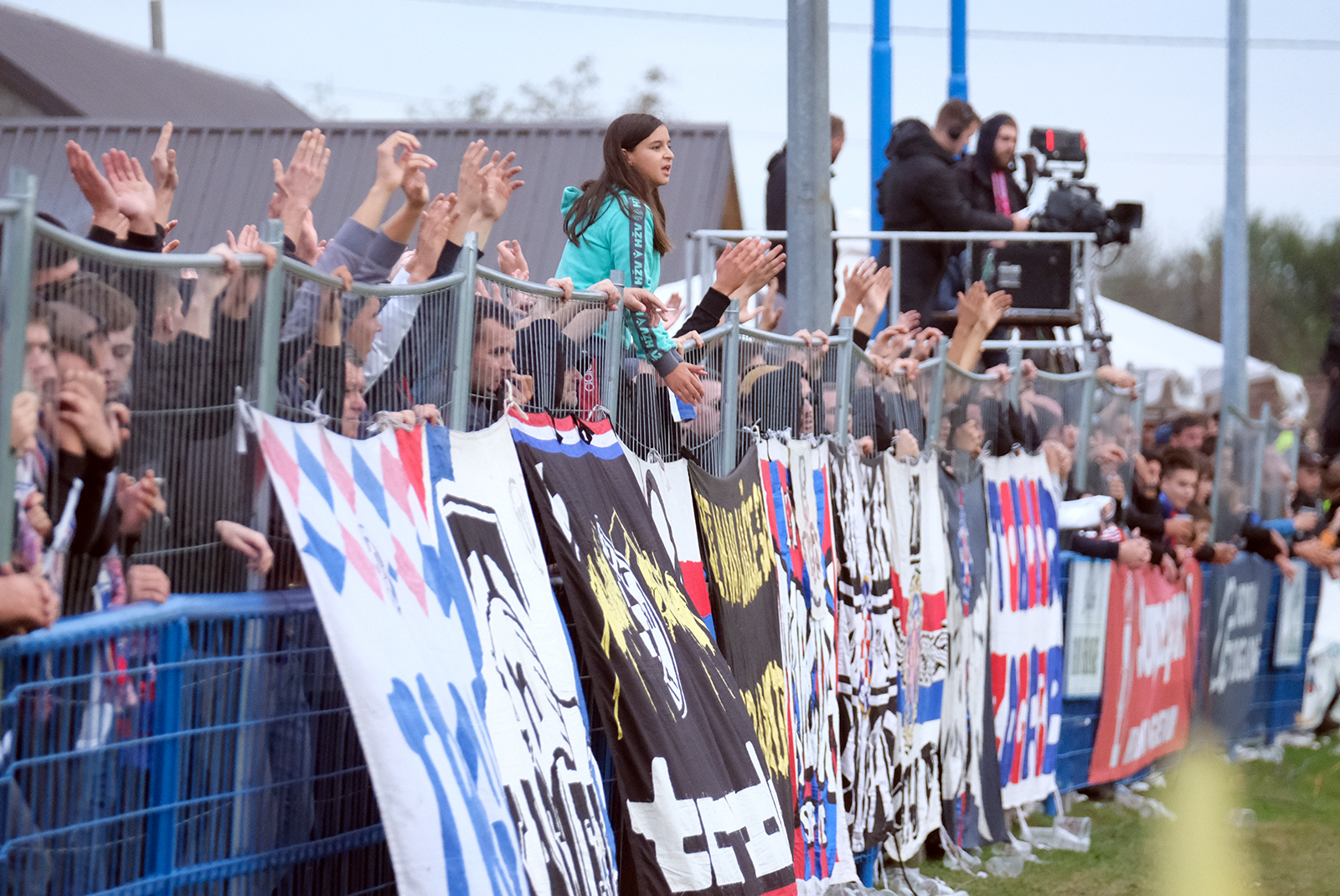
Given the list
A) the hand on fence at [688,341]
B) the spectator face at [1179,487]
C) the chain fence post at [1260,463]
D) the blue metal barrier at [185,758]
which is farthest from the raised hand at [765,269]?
the chain fence post at [1260,463]

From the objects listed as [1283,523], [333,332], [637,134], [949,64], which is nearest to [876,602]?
[637,134]

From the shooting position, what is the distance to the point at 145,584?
10.8 ft

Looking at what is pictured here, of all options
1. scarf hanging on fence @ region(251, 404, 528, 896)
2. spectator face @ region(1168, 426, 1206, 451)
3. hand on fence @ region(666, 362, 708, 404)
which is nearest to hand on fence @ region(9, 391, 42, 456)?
scarf hanging on fence @ region(251, 404, 528, 896)

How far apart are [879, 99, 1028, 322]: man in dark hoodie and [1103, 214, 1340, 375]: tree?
63.5m

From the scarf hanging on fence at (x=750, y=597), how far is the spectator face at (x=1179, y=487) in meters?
5.10

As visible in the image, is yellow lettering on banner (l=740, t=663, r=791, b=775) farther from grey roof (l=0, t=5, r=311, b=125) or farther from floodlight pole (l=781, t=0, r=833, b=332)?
grey roof (l=0, t=5, r=311, b=125)

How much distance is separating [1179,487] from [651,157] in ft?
18.3

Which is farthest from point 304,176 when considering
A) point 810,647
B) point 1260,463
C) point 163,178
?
point 1260,463

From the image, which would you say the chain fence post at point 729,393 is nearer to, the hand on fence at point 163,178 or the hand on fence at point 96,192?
the hand on fence at point 163,178

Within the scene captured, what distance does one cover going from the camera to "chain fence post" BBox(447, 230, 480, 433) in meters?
4.32

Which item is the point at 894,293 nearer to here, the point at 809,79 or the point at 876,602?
the point at 809,79

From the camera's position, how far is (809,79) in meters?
7.15

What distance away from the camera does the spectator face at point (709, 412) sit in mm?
5781

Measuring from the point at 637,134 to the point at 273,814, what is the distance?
311 cm
